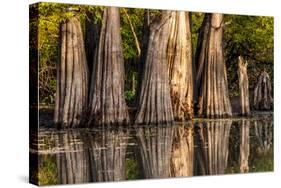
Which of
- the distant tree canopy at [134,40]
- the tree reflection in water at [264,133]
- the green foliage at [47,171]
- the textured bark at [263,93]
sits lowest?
the green foliage at [47,171]

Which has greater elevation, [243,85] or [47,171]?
[243,85]

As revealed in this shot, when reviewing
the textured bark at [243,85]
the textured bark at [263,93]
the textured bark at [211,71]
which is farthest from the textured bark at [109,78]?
the textured bark at [263,93]

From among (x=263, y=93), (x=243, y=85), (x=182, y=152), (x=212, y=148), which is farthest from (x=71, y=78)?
(x=263, y=93)

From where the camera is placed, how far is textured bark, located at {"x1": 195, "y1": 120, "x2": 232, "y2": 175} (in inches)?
591

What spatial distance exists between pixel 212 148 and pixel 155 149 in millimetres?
1183

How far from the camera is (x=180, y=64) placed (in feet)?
49.2

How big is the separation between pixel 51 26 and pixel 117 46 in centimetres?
127

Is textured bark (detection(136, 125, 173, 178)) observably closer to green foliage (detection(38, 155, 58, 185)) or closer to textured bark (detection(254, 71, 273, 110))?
green foliage (detection(38, 155, 58, 185))

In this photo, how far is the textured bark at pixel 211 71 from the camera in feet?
50.3

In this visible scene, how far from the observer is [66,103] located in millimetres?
13914

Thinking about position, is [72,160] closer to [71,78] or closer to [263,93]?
[71,78]

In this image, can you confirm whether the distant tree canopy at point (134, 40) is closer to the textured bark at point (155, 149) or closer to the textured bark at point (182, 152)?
the textured bark at point (155, 149)

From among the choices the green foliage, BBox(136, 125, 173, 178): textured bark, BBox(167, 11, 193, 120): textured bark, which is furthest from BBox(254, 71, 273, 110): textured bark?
the green foliage

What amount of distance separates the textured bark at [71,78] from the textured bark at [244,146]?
325cm
